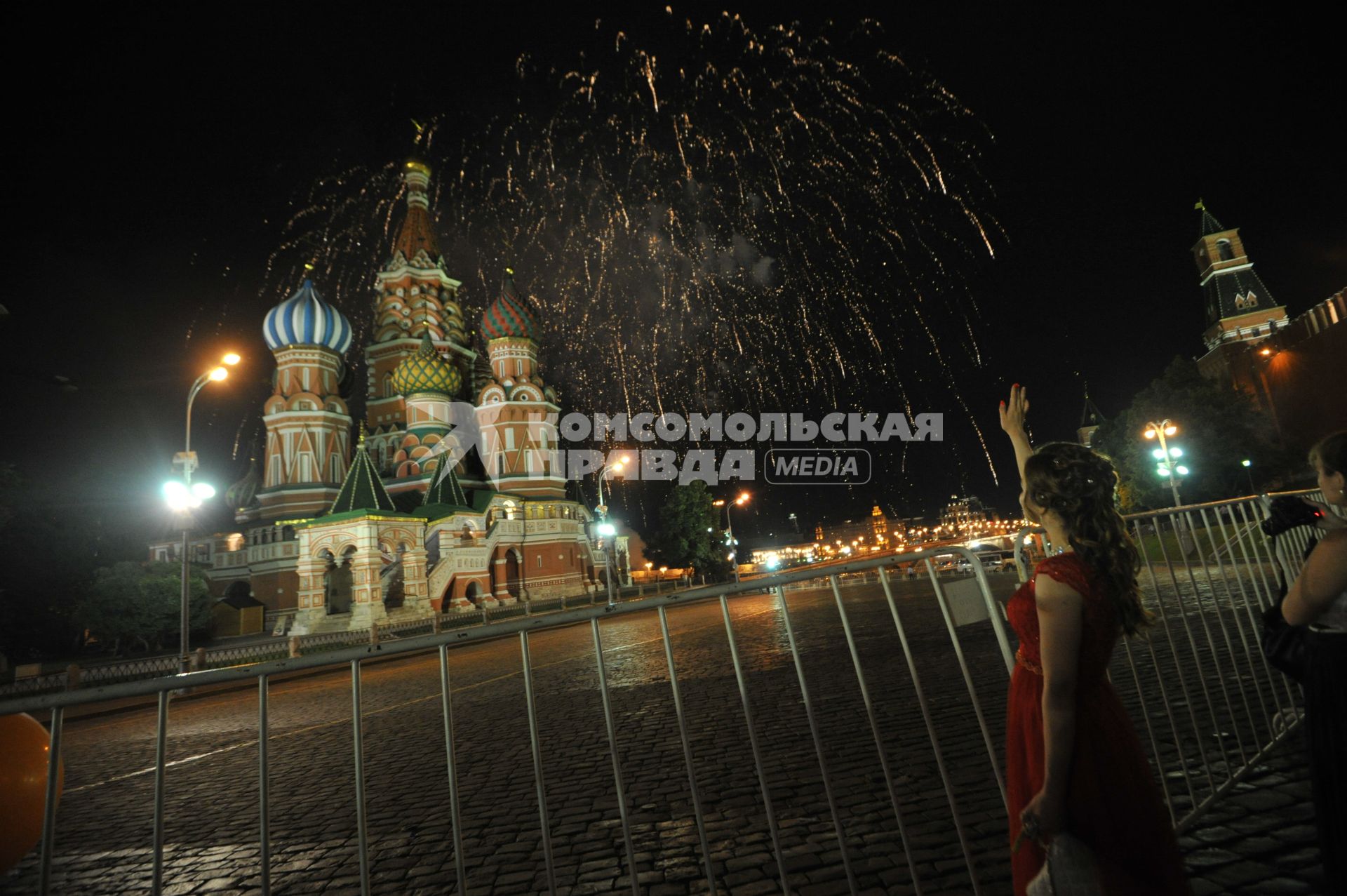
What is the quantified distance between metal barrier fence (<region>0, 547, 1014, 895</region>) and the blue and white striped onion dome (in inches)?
1603

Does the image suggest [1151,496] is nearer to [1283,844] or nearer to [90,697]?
[1283,844]

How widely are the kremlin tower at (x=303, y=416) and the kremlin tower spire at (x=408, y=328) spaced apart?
3.82m

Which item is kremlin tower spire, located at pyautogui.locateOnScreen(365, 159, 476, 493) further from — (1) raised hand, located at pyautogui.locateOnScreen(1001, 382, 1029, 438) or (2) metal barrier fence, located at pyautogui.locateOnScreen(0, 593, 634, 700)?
(1) raised hand, located at pyautogui.locateOnScreen(1001, 382, 1029, 438)

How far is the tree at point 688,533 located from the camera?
47.6 meters

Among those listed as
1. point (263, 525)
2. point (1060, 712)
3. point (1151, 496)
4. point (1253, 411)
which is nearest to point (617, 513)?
point (263, 525)

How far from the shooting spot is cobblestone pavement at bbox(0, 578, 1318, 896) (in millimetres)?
3396

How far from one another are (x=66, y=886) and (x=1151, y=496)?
154 feet

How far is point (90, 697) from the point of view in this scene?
255 cm

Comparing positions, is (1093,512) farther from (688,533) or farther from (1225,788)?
(688,533)

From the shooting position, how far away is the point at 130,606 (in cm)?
2762

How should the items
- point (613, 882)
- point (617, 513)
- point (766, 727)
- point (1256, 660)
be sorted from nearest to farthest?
point (613, 882)
point (766, 727)
point (1256, 660)
point (617, 513)

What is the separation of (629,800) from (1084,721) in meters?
3.48

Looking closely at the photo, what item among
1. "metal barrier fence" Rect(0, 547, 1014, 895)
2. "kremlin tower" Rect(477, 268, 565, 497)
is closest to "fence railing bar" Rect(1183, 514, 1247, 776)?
"metal barrier fence" Rect(0, 547, 1014, 895)

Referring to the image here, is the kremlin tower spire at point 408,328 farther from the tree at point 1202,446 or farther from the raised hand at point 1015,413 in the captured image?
the tree at point 1202,446
